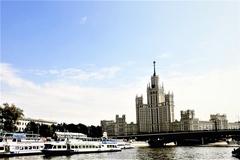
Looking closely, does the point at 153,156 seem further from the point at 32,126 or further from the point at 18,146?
the point at 32,126

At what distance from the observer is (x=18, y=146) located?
83.1 m

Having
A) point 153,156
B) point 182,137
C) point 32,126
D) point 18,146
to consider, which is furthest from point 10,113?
point 182,137

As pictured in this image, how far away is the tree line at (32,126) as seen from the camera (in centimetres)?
10581

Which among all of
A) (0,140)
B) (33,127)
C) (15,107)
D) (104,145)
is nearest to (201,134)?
(104,145)

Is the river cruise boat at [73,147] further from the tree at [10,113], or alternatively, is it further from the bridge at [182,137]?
the bridge at [182,137]

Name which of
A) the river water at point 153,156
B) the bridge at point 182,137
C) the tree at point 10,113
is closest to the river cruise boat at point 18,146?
the river water at point 153,156

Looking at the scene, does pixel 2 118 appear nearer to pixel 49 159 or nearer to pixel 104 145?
pixel 104 145

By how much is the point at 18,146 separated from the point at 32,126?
54.6 m

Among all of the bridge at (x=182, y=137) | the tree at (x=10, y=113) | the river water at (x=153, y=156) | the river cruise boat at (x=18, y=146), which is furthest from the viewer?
the bridge at (x=182, y=137)

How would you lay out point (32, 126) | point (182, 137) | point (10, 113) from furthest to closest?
point (182, 137)
point (32, 126)
point (10, 113)

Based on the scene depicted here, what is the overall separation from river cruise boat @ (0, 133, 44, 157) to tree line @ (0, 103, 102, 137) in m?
16.2

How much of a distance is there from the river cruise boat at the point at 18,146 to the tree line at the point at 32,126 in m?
16.2

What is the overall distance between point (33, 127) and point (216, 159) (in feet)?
280

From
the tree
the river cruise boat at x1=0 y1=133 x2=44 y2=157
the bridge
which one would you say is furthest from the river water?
the bridge
